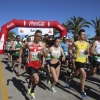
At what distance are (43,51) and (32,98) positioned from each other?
141cm

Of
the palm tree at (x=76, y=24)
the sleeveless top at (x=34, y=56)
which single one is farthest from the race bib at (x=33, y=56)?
the palm tree at (x=76, y=24)

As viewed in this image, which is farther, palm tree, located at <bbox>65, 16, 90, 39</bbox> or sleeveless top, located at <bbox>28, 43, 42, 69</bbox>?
palm tree, located at <bbox>65, 16, 90, 39</bbox>

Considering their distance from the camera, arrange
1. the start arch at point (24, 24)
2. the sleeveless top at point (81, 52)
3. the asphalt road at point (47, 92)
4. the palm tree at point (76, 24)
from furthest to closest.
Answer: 1. the palm tree at point (76, 24)
2. the start arch at point (24, 24)
3. the sleeveless top at point (81, 52)
4. the asphalt road at point (47, 92)

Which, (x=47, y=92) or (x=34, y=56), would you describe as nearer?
(x=34, y=56)

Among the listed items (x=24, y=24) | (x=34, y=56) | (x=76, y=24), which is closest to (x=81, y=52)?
(x=34, y=56)

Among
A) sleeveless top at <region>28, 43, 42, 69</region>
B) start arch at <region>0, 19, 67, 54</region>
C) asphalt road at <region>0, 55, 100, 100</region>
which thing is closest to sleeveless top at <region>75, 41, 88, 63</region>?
asphalt road at <region>0, 55, 100, 100</region>

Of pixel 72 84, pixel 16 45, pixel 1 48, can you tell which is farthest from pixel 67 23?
pixel 72 84

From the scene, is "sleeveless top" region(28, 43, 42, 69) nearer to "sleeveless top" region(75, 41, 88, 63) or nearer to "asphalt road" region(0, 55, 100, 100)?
"asphalt road" region(0, 55, 100, 100)

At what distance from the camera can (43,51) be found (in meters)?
5.61

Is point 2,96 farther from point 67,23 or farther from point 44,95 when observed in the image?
point 67,23

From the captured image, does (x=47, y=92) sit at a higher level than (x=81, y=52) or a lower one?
lower

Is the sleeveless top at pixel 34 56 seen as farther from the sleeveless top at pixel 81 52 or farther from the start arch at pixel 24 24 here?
the start arch at pixel 24 24

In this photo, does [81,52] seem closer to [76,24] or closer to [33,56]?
[33,56]

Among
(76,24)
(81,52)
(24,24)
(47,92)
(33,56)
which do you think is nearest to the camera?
(33,56)
